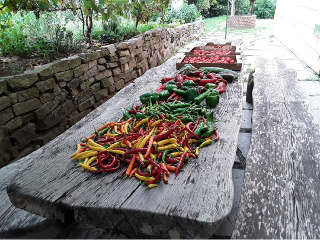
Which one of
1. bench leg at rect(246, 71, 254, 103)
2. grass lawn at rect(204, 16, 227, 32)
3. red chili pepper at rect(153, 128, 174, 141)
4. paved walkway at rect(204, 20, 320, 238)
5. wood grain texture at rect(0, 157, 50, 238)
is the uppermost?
red chili pepper at rect(153, 128, 174, 141)

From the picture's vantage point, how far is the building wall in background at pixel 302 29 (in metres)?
6.96

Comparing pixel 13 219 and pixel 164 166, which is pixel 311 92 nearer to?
pixel 164 166

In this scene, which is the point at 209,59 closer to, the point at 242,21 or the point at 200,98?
the point at 200,98

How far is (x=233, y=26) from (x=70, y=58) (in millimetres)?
14935

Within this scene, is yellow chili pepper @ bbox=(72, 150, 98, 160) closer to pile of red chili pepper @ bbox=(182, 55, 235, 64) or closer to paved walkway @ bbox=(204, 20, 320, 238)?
paved walkway @ bbox=(204, 20, 320, 238)

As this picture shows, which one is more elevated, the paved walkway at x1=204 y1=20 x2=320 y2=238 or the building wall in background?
the building wall in background

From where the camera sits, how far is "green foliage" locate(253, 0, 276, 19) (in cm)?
2577

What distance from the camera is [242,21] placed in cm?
1669

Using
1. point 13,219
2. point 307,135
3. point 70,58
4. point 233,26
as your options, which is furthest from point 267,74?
point 233,26

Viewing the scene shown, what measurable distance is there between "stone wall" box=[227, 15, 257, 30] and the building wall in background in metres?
4.60

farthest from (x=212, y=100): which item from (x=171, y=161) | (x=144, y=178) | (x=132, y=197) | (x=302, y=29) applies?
(x=302, y=29)

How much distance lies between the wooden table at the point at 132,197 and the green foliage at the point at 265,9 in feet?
91.6

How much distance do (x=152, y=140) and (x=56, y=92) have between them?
270cm

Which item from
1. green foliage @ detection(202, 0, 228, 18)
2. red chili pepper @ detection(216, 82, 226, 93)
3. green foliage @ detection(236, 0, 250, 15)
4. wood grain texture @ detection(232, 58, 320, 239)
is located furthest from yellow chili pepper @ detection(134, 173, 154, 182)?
green foliage @ detection(236, 0, 250, 15)
